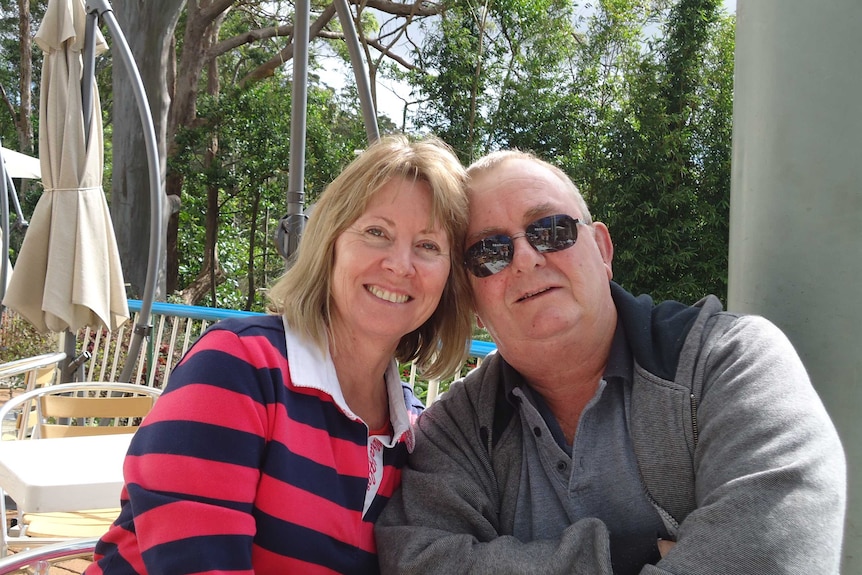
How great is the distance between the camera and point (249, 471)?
4.90ft

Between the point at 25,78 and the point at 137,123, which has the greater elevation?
the point at 25,78

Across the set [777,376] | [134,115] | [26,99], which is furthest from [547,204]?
[26,99]

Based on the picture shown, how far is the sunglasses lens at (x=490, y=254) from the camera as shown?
1.93 m

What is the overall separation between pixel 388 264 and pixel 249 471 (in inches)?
24.8

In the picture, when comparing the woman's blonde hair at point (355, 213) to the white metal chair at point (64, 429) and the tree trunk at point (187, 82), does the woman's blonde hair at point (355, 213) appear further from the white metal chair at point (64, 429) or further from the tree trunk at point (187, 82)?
the tree trunk at point (187, 82)

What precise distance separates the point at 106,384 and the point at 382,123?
1311cm

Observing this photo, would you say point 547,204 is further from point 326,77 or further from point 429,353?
point 326,77

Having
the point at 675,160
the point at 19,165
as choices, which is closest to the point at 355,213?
the point at 19,165

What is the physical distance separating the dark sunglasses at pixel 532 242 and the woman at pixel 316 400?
9cm

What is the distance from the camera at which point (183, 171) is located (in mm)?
12789

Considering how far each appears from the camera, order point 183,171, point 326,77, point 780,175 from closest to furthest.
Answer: point 780,175 < point 183,171 < point 326,77

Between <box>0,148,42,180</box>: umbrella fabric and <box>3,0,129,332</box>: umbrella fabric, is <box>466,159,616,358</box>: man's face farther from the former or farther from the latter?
<box>0,148,42,180</box>: umbrella fabric

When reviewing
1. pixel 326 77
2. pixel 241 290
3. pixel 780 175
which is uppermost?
pixel 326 77

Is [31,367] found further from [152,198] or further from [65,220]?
[152,198]
